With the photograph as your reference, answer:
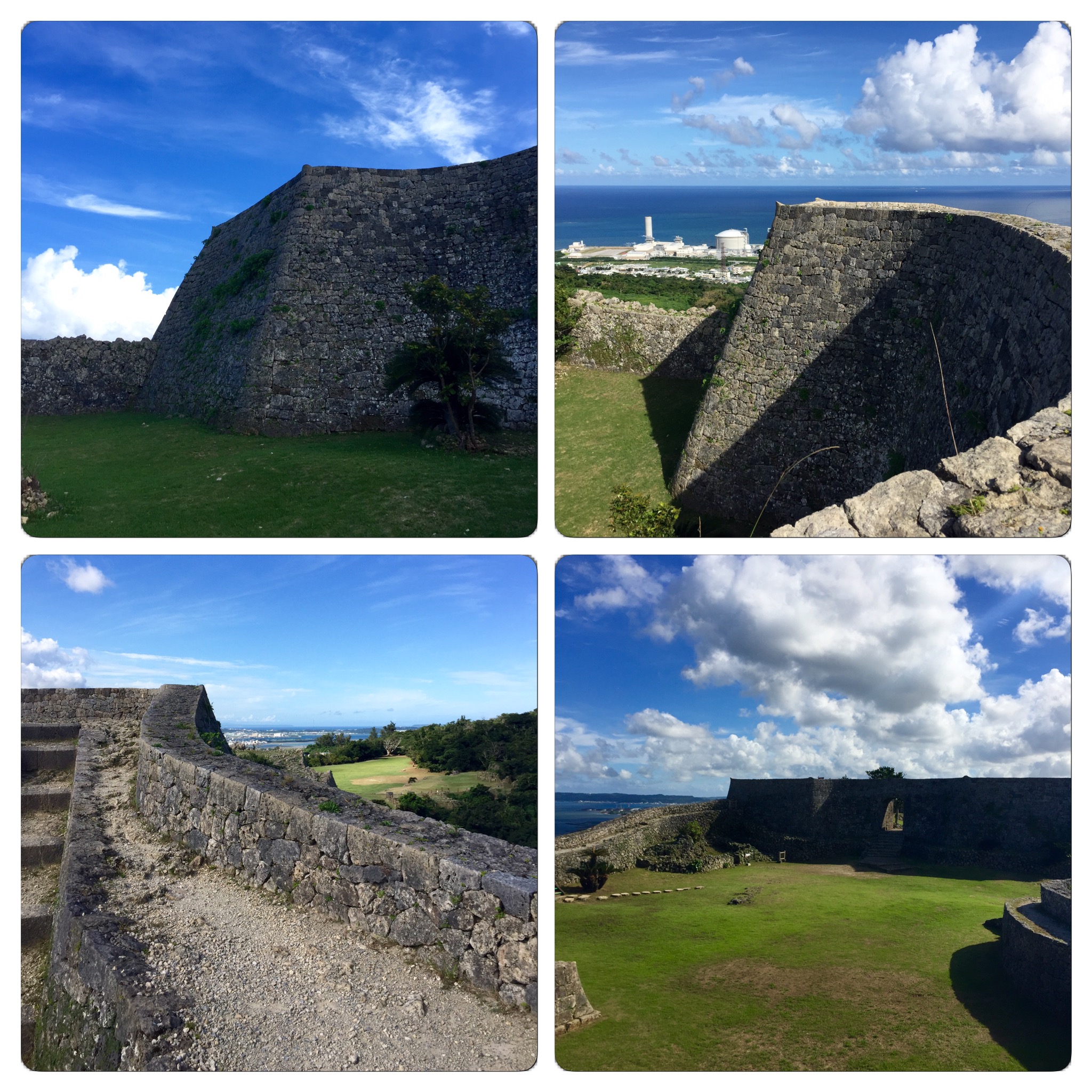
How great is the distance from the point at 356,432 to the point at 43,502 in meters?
6.56

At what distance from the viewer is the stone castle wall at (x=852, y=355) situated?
726cm

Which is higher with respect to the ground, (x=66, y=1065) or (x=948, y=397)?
(x=948, y=397)

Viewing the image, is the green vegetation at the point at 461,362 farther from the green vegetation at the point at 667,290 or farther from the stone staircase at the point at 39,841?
the green vegetation at the point at 667,290

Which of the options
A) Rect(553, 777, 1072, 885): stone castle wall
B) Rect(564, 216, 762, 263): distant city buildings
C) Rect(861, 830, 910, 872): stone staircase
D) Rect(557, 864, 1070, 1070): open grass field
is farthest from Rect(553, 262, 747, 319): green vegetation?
Rect(557, 864, 1070, 1070): open grass field

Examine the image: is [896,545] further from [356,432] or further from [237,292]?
[237,292]

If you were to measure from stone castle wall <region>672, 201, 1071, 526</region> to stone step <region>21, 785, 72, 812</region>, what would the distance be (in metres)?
8.24

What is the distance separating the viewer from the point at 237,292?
13.7 m

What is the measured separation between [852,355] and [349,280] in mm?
8706

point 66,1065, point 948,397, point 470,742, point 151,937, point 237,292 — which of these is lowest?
point 66,1065

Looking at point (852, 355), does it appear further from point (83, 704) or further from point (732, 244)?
point (83, 704)

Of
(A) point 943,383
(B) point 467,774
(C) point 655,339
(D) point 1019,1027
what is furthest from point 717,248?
(D) point 1019,1027

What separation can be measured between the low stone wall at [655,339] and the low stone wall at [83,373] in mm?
10001

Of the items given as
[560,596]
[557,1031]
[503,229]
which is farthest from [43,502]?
[503,229]

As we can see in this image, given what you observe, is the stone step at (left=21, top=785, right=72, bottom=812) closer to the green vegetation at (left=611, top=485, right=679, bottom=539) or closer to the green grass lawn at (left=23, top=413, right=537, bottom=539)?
the green grass lawn at (left=23, top=413, right=537, bottom=539)
